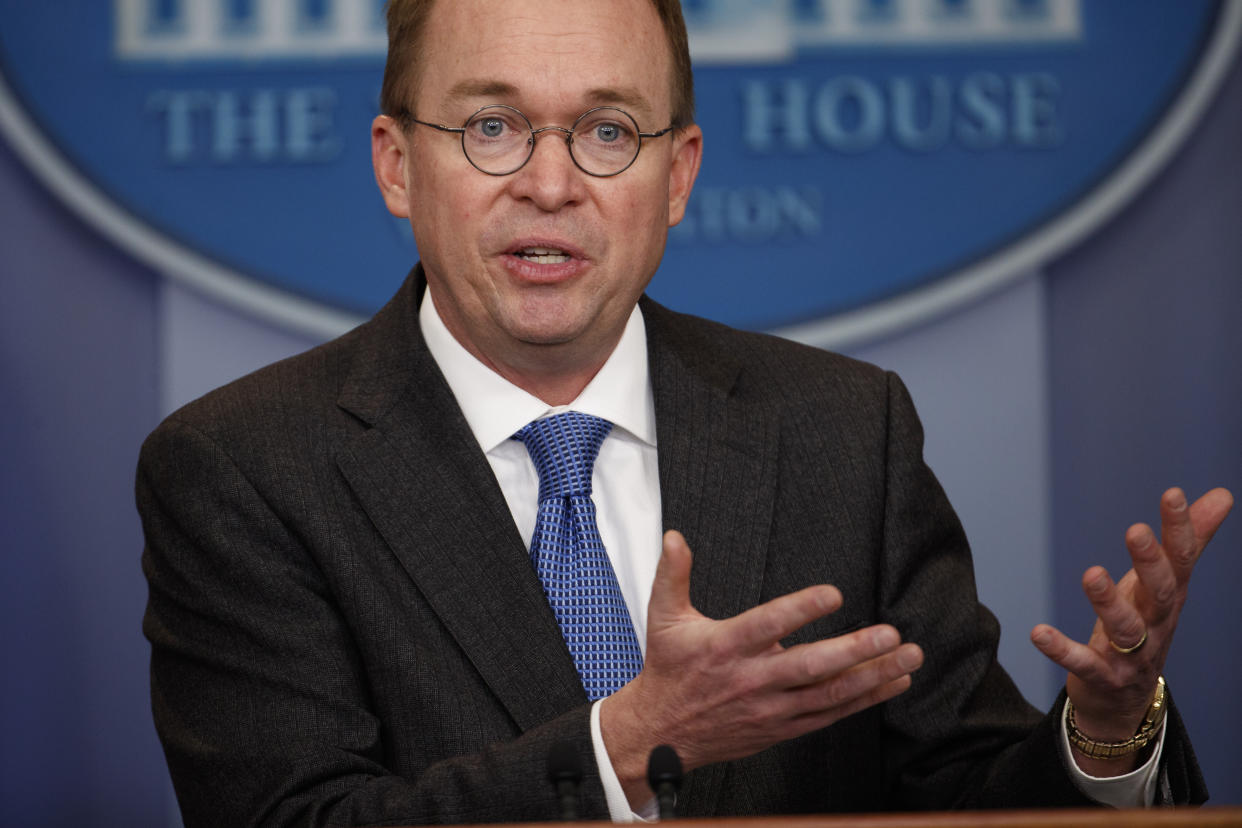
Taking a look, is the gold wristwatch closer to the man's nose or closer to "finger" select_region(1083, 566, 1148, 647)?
"finger" select_region(1083, 566, 1148, 647)

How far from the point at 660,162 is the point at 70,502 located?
1.84 m

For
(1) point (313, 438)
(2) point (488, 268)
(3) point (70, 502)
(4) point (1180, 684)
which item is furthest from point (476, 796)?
(4) point (1180, 684)

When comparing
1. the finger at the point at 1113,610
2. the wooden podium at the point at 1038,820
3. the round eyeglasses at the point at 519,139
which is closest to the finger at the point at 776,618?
the wooden podium at the point at 1038,820

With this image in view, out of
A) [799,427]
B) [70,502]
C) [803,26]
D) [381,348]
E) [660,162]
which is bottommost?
[70,502]

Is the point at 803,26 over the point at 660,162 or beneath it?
over

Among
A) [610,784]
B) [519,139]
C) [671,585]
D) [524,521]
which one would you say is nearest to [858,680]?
[671,585]

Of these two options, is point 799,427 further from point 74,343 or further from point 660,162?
point 74,343

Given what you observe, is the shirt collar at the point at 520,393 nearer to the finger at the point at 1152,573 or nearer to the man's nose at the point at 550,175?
the man's nose at the point at 550,175

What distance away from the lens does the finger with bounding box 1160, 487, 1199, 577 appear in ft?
5.06

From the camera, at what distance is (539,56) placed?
6.36 ft

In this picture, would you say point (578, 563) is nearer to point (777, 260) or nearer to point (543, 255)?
point (543, 255)

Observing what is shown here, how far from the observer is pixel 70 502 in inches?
126

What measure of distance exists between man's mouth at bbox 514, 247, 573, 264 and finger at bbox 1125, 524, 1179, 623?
843 mm

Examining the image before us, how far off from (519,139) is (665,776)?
1000 millimetres
